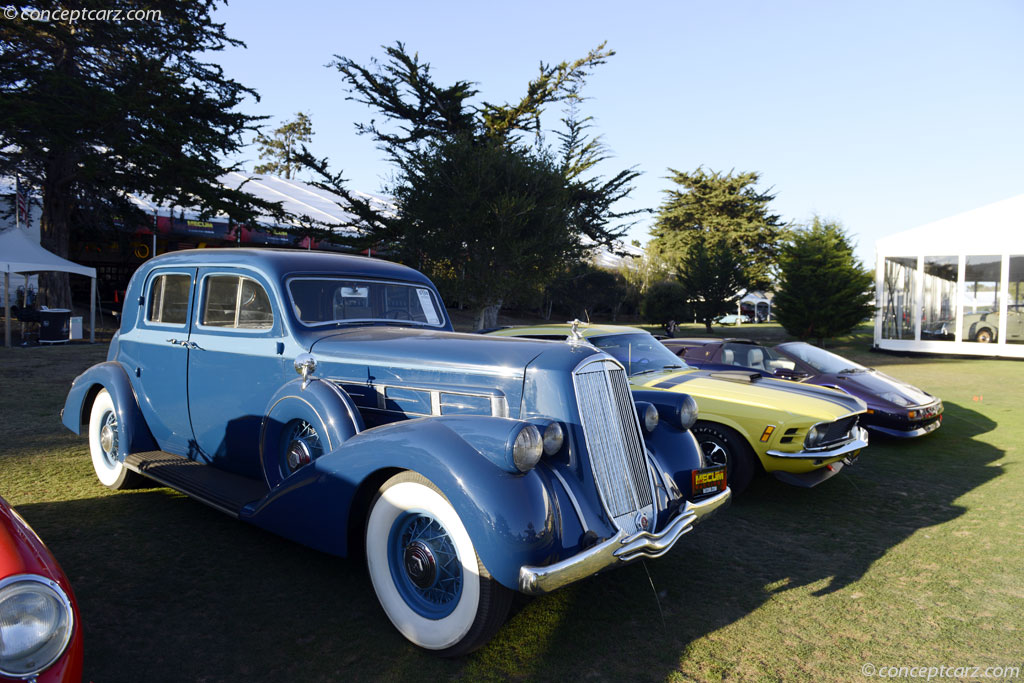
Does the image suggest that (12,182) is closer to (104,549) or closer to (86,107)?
(86,107)

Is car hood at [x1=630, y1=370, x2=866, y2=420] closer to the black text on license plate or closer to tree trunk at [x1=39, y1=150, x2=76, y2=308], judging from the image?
the black text on license plate

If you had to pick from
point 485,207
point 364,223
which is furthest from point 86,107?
point 485,207

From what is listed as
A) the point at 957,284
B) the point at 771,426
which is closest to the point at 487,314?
the point at 771,426

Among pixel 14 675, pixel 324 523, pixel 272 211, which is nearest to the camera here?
pixel 14 675

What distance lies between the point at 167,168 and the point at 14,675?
1724cm

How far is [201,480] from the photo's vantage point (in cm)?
411

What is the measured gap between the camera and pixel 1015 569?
13.3 feet

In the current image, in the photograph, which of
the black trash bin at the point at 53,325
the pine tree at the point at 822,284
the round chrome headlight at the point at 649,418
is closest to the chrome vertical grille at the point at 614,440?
the round chrome headlight at the point at 649,418

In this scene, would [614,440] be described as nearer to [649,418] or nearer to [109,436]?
[649,418]

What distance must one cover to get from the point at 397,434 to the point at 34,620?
150 cm

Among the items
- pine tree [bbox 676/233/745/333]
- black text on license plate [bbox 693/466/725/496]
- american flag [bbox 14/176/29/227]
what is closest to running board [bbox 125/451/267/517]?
black text on license plate [bbox 693/466/725/496]

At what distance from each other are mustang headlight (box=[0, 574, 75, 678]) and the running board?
1811 millimetres

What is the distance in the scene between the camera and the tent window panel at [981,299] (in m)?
19.8

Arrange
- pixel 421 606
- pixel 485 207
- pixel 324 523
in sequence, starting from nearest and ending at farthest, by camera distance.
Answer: pixel 421 606 < pixel 324 523 < pixel 485 207
